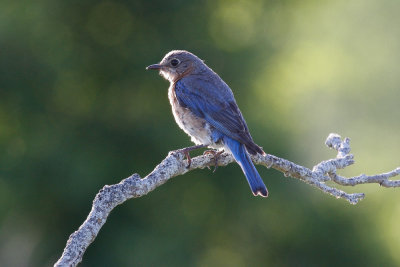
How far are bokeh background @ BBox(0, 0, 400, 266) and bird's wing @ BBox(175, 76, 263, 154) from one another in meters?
3.56

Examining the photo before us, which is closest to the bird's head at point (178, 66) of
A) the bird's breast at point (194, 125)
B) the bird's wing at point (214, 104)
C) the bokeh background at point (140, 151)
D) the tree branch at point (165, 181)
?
the bird's wing at point (214, 104)

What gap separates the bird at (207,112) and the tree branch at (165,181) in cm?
13

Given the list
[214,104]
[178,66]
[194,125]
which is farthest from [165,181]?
[178,66]

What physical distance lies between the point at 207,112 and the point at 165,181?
68.0 inches

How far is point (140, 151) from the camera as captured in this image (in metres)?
10.6

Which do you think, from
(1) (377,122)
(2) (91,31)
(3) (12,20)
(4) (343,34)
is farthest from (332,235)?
(4) (343,34)

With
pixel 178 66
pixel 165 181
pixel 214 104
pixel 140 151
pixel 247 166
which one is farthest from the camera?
pixel 140 151

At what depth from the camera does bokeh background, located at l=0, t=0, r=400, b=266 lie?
33.9 feet

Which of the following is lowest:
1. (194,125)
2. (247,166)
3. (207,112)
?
(247,166)

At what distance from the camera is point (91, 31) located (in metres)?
11.0

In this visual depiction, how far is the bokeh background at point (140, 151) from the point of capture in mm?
10336

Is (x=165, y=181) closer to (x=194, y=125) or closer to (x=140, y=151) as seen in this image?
(x=194, y=125)

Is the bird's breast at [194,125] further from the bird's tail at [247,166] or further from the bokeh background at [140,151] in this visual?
the bokeh background at [140,151]

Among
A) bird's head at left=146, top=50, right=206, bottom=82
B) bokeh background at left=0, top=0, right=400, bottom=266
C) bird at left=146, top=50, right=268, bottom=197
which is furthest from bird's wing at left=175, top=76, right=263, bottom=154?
bokeh background at left=0, top=0, right=400, bottom=266
